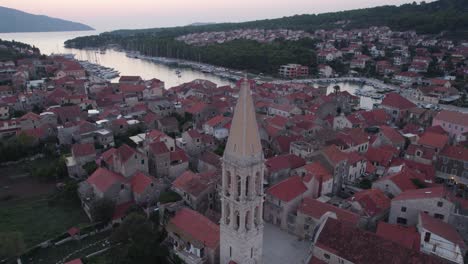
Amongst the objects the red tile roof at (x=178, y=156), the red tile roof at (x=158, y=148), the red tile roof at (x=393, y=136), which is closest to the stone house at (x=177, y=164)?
the red tile roof at (x=178, y=156)

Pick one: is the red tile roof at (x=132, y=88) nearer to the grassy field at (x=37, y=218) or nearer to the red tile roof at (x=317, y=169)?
the grassy field at (x=37, y=218)

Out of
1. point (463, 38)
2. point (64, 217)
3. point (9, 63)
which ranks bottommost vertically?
point (64, 217)

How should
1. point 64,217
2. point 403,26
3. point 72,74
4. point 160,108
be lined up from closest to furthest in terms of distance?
point 64,217, point 160,108, point 72,74, point 403,26

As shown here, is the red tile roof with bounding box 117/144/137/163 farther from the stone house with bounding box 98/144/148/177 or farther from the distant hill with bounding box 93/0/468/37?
the distant hill with bounding box 93/0/468/37

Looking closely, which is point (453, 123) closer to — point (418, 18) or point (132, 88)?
point (132, 88)

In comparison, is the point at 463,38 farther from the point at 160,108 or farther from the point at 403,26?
the point at 160,108

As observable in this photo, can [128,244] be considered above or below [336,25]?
below

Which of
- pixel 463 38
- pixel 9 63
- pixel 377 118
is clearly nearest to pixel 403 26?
pixel 463 38
